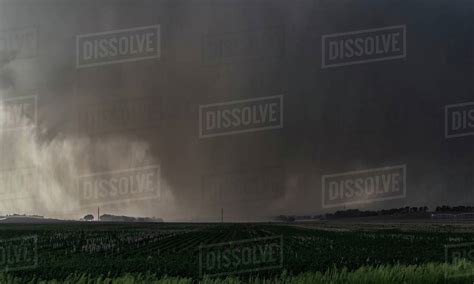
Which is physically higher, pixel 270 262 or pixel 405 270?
pixel 405 270

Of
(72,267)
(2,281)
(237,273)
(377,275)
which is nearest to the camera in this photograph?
(2,281)

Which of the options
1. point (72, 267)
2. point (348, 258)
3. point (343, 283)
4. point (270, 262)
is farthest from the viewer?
point (348, 258)

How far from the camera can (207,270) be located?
23.2m

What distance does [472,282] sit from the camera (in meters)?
12.0

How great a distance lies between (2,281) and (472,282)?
10890mm

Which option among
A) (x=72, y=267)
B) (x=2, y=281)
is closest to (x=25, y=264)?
(x=72, y=267)

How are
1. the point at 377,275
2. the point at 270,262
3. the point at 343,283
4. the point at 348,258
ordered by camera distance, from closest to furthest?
the point at 343,283, the point at 377,275, the point at 270,262, the point at 348,258

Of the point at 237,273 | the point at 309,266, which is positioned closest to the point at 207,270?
the point at 237,273

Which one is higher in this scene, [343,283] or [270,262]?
[343,283]

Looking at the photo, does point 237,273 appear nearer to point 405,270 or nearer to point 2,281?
point 405,270

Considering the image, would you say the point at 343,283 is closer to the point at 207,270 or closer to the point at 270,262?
the point at 207,270

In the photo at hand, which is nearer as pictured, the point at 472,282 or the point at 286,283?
the point at 286,283

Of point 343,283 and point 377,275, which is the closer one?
point 343,283

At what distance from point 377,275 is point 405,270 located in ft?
3.95
